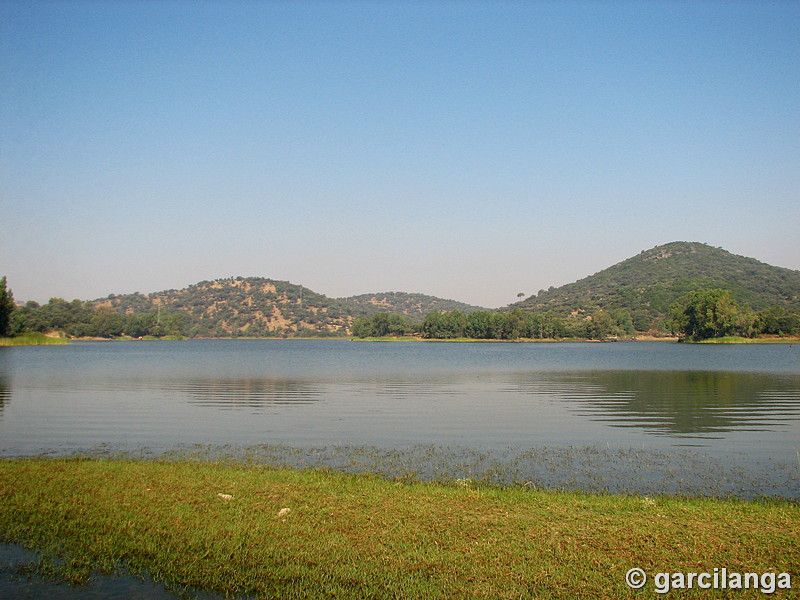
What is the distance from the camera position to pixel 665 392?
129ft

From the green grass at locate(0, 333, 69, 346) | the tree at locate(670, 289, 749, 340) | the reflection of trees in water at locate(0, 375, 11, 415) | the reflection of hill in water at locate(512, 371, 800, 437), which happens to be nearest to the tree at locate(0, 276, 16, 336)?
the green grass at locate(0, 333, 69, 346)

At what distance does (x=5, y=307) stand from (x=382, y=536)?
13278cm

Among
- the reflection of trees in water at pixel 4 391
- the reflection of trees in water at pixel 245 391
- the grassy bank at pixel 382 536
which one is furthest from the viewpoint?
the reflection of trees in water at pixel 245 391

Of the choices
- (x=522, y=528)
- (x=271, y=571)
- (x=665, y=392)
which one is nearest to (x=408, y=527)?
(x=522, y=528)

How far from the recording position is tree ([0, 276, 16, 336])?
114356 millimetres

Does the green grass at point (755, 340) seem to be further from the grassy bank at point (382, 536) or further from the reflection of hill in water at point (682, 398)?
the grassy bank at point (382, 536)

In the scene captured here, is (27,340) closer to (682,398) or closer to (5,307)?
(5,307)

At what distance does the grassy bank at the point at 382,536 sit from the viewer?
28.6ft

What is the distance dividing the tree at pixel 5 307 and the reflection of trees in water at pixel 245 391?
86.3m

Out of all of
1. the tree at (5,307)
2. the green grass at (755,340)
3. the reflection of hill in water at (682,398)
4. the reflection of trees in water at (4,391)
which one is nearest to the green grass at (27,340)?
the tree at (5,307)

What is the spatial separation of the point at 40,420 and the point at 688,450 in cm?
2573

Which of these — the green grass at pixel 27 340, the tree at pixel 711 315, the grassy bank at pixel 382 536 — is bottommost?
the green grass at pixel 27 340

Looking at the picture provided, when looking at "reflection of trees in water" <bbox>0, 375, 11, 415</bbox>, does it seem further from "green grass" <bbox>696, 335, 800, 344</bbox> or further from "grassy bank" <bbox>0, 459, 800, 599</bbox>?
"green grass" <bbox>696, 335, 800, 344</bbox>

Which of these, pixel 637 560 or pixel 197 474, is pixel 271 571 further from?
pixel 197 474
